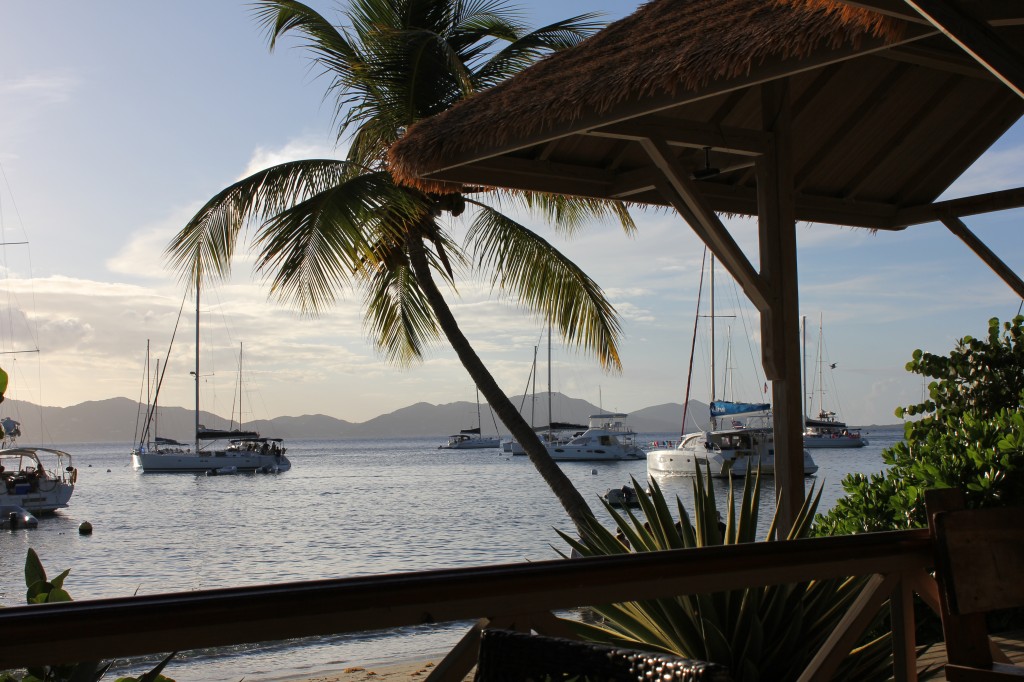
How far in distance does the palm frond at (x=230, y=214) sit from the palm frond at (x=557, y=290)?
228 cm

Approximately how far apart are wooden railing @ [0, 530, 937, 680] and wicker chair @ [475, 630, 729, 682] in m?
0.19

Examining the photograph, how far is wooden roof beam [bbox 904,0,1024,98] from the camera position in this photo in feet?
9.73

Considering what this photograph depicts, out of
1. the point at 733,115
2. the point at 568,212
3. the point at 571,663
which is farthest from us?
the point at 568,212

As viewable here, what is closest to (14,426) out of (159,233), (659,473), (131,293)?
(159,233)

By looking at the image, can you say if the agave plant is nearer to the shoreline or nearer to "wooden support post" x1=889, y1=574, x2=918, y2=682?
"wooden support post" x1=889, y1=574, x2=918, y2=682

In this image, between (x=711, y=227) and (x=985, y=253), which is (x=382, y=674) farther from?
(x=985, y=253)

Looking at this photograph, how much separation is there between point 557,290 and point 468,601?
30.0ft

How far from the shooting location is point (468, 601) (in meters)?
2.04

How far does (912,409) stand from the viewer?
239 inches

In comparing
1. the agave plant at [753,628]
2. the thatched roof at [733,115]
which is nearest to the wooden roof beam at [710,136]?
the thatched roof at [733,115]

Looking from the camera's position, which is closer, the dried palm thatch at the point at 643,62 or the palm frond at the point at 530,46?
the dried palm thatch at the point at 643,62

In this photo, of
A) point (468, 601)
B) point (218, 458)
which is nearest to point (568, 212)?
point (468, 601)

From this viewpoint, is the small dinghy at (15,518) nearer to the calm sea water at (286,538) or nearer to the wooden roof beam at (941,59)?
the calm sea water at (286,538)

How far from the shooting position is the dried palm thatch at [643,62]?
3992 mm
